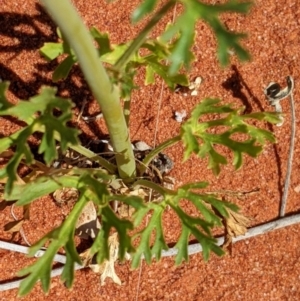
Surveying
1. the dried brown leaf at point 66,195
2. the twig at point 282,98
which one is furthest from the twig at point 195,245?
the dried brown leaf at point 66,195

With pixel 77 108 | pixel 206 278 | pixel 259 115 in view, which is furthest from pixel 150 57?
pixel 206 278

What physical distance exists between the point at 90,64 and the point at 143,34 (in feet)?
0.48

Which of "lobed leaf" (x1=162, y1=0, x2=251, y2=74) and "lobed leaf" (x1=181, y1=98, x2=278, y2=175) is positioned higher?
"lobed leaf" (x1=162, y1=0, x2=251, y2=74)

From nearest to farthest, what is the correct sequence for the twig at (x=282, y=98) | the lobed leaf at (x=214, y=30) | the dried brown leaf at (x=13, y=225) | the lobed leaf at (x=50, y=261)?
the lobed leaf at (x=214, y=30), the lobed leaf at (x=50, y=261), the dried brown leaf at (x=13, y=225), the twig at (x=282, y=98)

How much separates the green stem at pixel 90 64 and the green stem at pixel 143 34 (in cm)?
6

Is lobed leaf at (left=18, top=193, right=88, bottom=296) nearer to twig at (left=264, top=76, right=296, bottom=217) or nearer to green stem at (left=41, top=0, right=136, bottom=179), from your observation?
green stem at (left=41, top=0, right=136, bottom=179)

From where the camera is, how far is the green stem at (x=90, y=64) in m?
1.27

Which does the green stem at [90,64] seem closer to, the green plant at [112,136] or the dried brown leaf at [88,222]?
the green plant at [112,136]

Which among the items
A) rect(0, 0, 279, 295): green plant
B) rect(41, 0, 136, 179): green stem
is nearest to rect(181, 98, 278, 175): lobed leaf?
rect(0, 0, 279, 295): green plant

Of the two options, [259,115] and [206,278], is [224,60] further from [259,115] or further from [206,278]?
[206,278]

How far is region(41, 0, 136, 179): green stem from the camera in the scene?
127cm

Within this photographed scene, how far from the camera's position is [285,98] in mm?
2434

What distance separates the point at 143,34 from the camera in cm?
132

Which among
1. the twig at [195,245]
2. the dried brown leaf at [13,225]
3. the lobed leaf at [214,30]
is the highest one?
the lobed leaf at [214,30]
